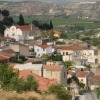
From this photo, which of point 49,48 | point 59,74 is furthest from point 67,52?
point 59,74

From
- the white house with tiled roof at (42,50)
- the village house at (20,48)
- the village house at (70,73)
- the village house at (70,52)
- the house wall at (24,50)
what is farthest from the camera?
the white house with tiled roof at (42,50)

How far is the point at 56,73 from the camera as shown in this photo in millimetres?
29891

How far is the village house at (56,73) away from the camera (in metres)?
29.8

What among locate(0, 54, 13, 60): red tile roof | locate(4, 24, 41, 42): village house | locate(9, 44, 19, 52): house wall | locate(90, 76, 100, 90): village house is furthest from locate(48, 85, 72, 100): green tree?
locate(4, 24, 41, 42): village house

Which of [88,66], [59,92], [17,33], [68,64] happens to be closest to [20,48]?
[68,64]

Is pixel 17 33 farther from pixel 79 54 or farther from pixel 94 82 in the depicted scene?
pixel 94 82

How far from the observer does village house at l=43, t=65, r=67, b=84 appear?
29.8 metres

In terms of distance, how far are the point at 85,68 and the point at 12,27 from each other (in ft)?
39.8

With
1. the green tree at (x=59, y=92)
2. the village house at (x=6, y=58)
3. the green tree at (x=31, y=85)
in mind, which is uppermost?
the green tree at (x=31, y=85)

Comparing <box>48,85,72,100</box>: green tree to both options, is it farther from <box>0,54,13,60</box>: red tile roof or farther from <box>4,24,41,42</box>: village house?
<box>4,24,41,42</box>: village house

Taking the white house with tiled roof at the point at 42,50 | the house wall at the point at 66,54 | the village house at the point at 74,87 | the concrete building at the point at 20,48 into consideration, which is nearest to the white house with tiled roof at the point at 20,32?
the white house with tiled roof at the point at 42,50

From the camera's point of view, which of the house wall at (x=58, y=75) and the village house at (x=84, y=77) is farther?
the village house at (x=84, y=77)

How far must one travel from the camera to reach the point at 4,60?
34.0 meters

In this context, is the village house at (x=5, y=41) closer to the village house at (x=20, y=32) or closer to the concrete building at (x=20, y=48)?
the village house at (x=20, y=32)
